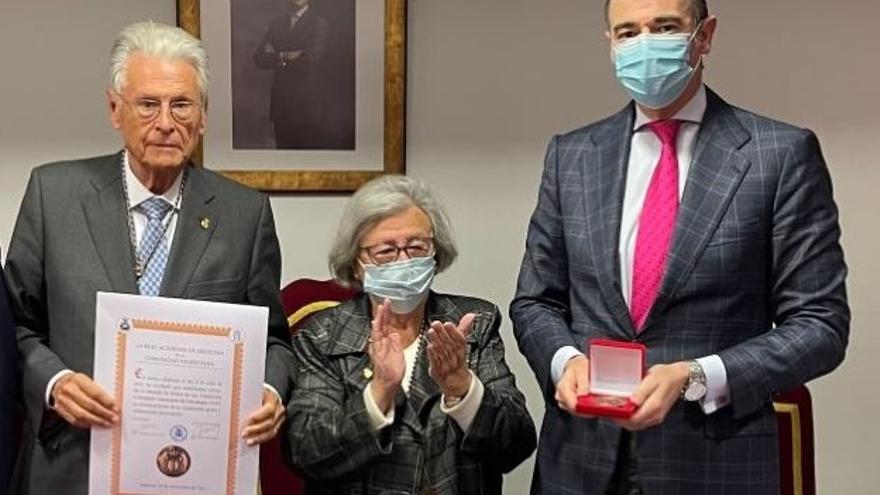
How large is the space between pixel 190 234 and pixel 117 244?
12 centimetres

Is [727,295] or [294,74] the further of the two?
[294,74]

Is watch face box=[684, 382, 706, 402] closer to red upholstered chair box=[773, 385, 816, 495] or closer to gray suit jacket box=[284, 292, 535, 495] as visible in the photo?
gray suit jacket box=[284, 292, 535, 495]

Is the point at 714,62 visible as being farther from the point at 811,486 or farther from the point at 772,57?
the point at 811,486

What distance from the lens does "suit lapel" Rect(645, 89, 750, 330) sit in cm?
166

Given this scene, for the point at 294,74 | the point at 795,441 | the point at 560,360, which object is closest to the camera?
the point at 560,360

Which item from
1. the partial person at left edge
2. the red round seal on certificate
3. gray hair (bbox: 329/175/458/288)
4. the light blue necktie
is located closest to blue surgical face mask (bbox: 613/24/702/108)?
gray hair (bbox: 329/175/458/288)

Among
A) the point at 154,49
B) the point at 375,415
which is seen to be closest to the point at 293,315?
the point at 375,415

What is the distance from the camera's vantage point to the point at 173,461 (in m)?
1.77

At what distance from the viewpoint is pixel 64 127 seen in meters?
2.82

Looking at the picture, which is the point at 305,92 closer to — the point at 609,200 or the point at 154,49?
the point at 154,49

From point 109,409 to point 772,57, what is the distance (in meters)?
2.01

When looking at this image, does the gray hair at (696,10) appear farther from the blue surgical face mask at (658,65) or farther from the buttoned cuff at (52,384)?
the buttoned cuff at (52,384)

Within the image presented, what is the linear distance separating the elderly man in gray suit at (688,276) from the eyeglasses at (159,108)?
66cm

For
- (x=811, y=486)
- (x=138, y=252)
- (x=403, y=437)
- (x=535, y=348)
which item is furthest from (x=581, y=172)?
(x=811, y=486)
